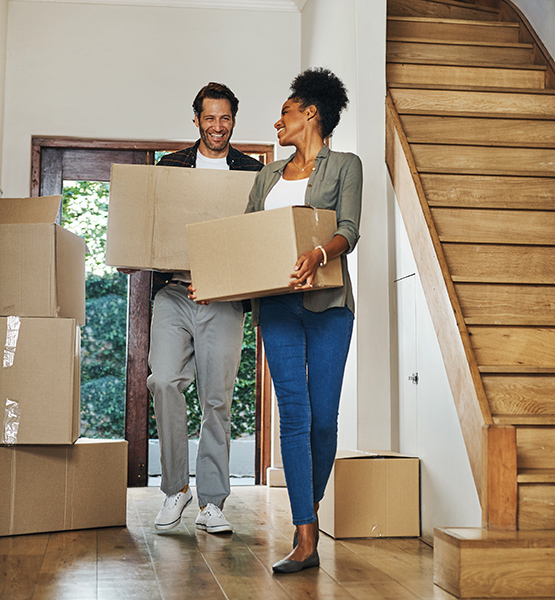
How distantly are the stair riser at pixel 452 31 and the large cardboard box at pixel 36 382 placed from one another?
2.22m

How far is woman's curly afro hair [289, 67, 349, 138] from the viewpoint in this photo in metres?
2.09

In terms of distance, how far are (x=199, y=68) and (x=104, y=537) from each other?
8.30 feet

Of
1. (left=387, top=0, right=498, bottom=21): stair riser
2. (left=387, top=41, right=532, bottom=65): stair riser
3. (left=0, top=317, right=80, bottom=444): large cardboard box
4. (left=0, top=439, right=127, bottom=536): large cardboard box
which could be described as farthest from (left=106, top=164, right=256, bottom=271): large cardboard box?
(left=387, top=0, right=498, bottom=21): stair riser

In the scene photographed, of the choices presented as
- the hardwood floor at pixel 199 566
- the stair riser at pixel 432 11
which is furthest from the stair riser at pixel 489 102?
the hardwood floor at pixel 199 566

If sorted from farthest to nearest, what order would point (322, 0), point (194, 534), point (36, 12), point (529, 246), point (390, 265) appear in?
point (36, 12) < point (322, 0) < point (390, 265) < point (529, 246) < point (194, 534)

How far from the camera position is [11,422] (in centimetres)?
229

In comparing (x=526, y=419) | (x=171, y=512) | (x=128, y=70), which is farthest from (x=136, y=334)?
(x=526, y=419)

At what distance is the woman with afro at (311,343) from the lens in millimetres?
1854

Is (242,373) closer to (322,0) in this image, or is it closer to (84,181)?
(84,181)

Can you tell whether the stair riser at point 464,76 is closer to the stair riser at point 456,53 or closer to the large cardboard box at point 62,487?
the stair riser at point 456,53

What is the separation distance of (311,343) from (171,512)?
2.65ft

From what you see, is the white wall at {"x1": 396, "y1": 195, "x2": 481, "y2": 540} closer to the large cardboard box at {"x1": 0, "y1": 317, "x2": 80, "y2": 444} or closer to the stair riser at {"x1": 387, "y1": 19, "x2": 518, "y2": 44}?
the large cardboard box at {"x1": 0, "y1": 317, "x2": 80, "y2": 444}

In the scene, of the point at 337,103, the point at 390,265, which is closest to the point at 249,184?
the point at 337,103

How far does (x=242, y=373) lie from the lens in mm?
3990
